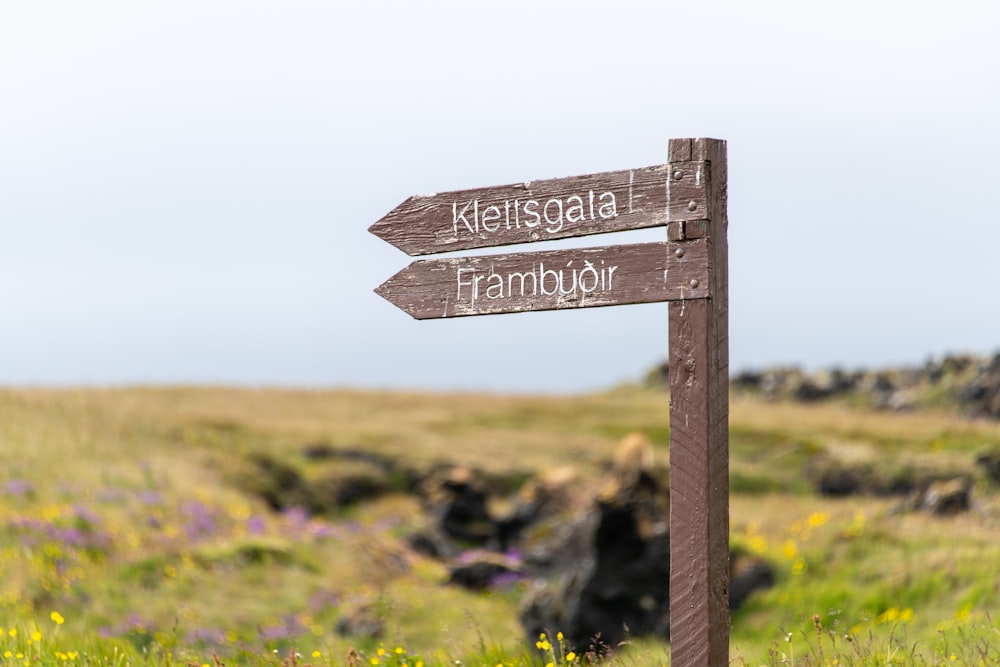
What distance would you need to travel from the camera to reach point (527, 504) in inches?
898

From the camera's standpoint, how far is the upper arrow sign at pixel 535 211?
643 centimetres

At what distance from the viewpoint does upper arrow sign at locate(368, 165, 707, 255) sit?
6.43 metres

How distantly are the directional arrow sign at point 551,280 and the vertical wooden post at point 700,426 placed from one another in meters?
0.10

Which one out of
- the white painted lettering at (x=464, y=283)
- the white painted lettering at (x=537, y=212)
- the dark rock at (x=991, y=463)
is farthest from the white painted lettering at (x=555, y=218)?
the dark rock at (x=991, y=463)

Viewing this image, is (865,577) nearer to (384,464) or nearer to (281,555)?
(281,555)

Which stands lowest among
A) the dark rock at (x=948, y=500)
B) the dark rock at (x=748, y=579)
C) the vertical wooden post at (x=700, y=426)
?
the dark rock at (x=748, y=579)

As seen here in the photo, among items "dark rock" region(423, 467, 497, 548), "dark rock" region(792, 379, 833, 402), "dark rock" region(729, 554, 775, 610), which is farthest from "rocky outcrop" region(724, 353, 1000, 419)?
"dark rock" region(729, 554, 775, 610)

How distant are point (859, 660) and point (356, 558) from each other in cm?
1472

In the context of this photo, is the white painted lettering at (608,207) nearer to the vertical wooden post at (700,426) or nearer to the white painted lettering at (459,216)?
the vertical wooden post at (700,426)

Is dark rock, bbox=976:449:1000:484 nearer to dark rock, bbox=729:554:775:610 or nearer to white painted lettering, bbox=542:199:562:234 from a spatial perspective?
dark rock, bbox=729:554:775:610

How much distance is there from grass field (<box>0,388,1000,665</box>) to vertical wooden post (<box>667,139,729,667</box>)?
0.91 meters

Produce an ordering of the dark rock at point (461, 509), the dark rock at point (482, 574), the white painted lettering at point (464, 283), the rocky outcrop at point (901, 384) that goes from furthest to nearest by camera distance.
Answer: the rocky outcrop at point (901, 384)
the dark rock at point (461, 509)
the dark rock at point (482, 574)
the white painted lettering at point (464, 283)

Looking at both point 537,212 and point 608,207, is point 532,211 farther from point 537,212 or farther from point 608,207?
point 608,207

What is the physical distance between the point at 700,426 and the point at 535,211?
1810 millimetres
